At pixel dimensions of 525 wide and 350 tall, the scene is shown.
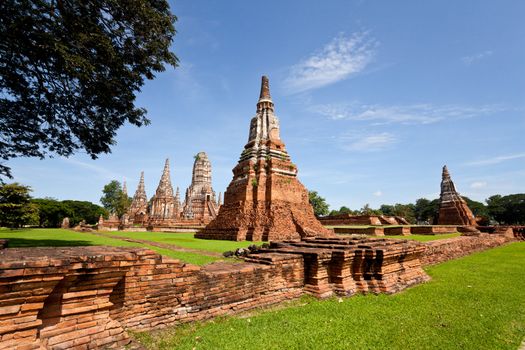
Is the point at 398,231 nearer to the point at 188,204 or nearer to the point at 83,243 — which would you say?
the point at 83,243

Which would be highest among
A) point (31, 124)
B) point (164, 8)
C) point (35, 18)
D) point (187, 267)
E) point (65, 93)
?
point (164, 8)

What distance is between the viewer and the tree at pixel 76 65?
5.97 m

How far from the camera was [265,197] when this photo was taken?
20.6 m

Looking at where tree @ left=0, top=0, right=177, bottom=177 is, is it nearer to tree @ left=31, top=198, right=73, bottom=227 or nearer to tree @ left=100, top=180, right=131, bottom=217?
tree @ left=31, top=198, right=73, bottom=227

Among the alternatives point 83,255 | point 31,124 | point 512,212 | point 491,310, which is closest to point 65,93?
point 31,124

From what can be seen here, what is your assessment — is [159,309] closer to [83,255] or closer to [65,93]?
[83,255]

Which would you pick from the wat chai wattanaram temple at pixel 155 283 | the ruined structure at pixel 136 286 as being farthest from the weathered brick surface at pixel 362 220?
the ruined structure at pixel 136 286

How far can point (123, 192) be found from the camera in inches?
2470

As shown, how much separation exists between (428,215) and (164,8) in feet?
256

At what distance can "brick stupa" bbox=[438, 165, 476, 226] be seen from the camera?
108 feet

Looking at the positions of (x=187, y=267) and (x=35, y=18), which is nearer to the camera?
(x=187, y=267)

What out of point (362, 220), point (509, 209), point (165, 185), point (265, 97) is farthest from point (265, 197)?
point (509, 209)

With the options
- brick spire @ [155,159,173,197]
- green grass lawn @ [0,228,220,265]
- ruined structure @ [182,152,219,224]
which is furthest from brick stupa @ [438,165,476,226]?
brick spire @ [155,159,173,197]

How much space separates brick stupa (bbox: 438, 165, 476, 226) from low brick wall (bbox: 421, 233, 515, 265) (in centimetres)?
1792
